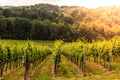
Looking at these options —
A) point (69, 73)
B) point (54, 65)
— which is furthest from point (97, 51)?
point (69, 73)

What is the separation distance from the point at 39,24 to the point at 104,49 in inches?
4280

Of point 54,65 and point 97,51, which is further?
point 97,51

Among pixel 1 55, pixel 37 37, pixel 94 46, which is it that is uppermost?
pixel 1 55

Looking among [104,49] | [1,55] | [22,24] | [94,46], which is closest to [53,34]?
[22,24]

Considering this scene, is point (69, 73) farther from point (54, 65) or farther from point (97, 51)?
point (97, 51)

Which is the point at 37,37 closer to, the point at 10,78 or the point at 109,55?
the point at 109,55

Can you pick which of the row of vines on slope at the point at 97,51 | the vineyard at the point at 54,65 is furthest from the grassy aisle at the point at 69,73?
the row of vines on slope at the point at 97,51

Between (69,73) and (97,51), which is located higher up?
(69,73)

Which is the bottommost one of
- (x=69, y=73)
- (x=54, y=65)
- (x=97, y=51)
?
(x=54, y=65)

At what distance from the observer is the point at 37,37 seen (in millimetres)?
165000

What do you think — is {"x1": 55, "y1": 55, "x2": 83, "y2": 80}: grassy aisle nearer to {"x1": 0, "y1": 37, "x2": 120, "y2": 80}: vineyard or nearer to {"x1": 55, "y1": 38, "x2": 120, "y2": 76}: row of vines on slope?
{"x1": 0, "y1": 37, "x2": 120, "y2": 80}: vineyard

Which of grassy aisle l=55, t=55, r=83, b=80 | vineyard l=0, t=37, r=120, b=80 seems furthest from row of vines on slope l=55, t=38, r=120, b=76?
grassy aisle l=55, t=55, r=83, b=80

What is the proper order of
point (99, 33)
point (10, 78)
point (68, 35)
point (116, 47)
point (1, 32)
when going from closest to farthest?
1. point (10, 78)
2. point (116, 47)
3. point (1, 32)
4. point (68, 35)
5. point (99, 33)

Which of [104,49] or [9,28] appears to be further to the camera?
[9,28]
